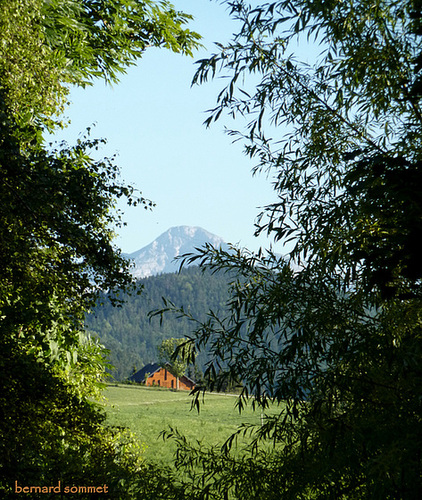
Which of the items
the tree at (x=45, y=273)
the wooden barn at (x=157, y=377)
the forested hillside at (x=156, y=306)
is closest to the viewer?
the tree at (x=45, y=273)

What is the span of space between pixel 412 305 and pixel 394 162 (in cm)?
127

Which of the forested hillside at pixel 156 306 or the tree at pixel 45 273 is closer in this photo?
the tree at pixel 45 273

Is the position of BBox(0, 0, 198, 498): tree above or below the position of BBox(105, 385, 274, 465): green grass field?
above

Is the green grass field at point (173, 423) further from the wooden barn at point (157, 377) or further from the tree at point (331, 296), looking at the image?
the wooden barn at point (157, 377)

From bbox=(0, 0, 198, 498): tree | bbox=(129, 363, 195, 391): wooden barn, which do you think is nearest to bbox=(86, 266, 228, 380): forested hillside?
bbox=(129, 363, 195, 391): wooden barn

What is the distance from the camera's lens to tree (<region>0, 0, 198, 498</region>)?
404 centimetres

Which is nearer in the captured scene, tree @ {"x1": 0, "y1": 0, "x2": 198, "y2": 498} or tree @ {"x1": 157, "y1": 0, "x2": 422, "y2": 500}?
tree @ {"x1": 157, "y1": 0, "x2": 422, "y2": 500}

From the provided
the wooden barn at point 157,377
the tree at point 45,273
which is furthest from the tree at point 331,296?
the wooden barn at point 157,377

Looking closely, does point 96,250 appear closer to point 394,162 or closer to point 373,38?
point 373,38

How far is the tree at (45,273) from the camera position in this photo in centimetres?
404

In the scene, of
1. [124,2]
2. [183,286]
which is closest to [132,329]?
[183,286]

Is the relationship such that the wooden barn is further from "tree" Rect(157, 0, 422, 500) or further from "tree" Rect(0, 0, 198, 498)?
"tree" Rect(157, 0, 422, 500)

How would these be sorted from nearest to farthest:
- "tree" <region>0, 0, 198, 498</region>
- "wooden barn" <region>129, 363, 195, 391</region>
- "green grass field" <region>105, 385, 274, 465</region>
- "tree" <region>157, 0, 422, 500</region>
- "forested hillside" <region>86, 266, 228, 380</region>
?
"tree" <region>157, 0, 422, 500</region> → "tree" <region>0, 0, 198, 498</region> → "green grass field" <region>105, 385, 274, 465</region> → "wooden barn" <region>129, 363, 195, 391</region> → "forested hillside" <region>86, 266, 228, 380</region>

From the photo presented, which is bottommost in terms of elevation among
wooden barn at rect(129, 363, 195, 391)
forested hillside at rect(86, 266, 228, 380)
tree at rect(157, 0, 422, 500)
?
wooden barn at rect(129, 363, 195, 391)
